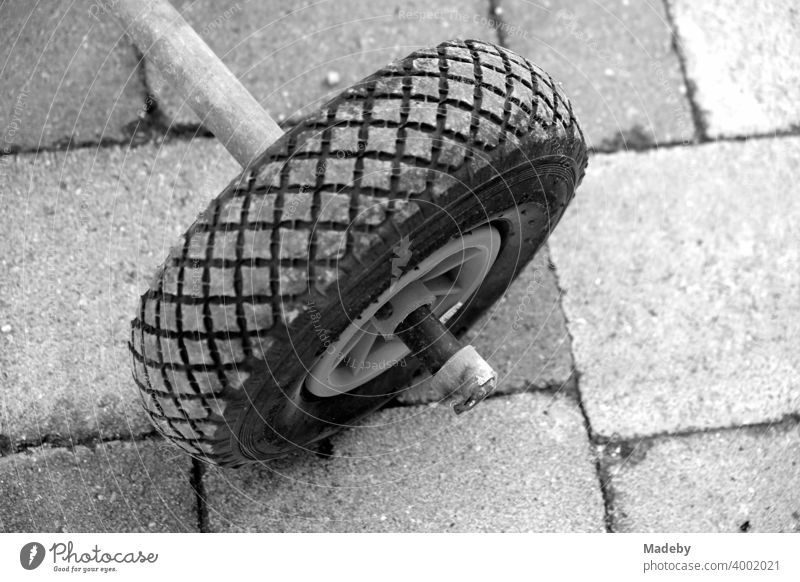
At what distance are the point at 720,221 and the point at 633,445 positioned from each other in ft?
2.58

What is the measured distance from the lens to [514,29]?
10.0 ft

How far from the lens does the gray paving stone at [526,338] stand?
255 cm

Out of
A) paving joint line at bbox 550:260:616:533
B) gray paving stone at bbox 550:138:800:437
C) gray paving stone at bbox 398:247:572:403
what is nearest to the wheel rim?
gray paving stone at bbox 398:247:572:403

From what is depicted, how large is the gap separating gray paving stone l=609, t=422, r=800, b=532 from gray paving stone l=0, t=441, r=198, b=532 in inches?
46.2

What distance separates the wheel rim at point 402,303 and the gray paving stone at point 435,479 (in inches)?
10.2

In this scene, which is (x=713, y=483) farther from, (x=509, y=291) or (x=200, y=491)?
(x=200, y=491)

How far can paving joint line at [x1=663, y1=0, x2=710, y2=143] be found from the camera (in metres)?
2.93

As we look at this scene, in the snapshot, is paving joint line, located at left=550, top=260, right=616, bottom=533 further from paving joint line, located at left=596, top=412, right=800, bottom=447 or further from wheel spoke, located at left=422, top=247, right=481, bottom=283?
wheel spoke, located at left=422, top=247, right=481, bottom=283

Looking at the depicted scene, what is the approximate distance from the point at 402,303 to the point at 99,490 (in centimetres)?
101

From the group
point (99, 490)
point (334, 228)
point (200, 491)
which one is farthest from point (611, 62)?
point (99, 490)

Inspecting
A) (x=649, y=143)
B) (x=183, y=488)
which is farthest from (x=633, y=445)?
(x=183, y=488)

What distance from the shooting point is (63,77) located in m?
2.93

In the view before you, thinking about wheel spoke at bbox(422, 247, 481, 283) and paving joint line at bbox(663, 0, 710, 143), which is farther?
paving joint line at bbox(663, 0, 710, 143)

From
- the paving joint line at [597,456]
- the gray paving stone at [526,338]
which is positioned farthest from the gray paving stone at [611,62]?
the paving joint line at [597,456]
